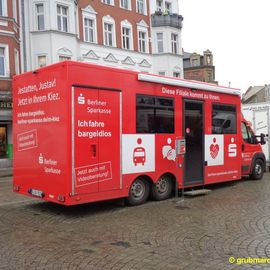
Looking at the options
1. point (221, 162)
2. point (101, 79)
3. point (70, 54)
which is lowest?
point (221, 162)

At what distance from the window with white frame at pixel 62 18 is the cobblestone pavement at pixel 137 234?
62.0 feet

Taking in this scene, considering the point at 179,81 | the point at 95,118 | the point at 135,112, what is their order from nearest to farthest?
the point at 95,118 < the point at 135,112 < the point at 179,81

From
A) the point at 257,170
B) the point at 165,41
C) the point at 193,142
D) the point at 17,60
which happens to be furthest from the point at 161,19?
the point at 193,142

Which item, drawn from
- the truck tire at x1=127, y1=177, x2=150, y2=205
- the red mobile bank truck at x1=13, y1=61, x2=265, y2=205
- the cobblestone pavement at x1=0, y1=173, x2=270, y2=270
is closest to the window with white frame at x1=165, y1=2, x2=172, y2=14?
the red mobile bank truck at x1=13, y1=61, x2=265, y2=205

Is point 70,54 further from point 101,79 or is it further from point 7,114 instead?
point 101,79

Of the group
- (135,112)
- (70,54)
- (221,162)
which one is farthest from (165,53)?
(135,112)

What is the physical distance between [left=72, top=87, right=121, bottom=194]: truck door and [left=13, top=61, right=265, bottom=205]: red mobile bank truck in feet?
0.07

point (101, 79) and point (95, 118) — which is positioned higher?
point (101, 79)

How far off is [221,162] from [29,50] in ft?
59.6

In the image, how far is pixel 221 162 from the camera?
11594mm

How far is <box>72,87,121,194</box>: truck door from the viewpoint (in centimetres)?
781

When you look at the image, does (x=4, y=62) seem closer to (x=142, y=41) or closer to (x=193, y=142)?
(x=142, y=41)

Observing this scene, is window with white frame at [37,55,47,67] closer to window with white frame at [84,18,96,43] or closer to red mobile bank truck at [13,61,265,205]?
window with white frame at [84,18,96,43]

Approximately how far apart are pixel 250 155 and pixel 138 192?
5.53 metres
